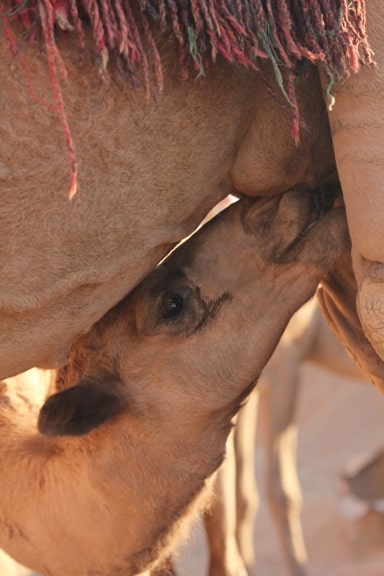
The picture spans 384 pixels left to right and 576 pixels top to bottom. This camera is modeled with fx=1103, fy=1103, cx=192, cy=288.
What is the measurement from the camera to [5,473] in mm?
→ 3111

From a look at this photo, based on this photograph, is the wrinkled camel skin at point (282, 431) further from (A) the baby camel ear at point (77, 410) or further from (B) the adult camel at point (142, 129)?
(B) the adult camel at point (142, 129)

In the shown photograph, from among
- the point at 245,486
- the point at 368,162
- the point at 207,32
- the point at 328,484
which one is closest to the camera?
the point at 207,32

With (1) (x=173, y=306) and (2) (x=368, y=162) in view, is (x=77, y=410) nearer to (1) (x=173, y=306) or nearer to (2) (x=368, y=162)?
(1) (x=173, y=306)

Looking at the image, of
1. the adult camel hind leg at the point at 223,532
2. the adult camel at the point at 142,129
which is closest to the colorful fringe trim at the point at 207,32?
the adult camel at the point at 142,129

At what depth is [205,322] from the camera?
9.41ft

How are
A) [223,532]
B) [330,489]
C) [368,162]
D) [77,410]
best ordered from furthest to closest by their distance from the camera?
[330,489] < [223,532] < [77,410] < [368,162]

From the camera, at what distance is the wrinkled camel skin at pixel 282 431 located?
16.4 ft

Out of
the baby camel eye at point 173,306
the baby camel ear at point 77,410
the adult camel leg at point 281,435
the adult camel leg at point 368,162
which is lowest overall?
the adult camel leg at point 281,435

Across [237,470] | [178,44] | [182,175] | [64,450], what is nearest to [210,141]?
[182,175]

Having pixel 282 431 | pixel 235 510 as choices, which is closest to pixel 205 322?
pixel 235 510

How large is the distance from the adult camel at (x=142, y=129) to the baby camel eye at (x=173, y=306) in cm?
34

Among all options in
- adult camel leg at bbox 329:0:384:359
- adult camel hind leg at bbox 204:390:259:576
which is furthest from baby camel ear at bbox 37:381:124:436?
adult camel hind leg at bbox 204:390:259:576

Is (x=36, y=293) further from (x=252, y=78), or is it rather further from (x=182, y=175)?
(x=252, y=78)

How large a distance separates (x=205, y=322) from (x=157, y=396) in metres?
0.24
